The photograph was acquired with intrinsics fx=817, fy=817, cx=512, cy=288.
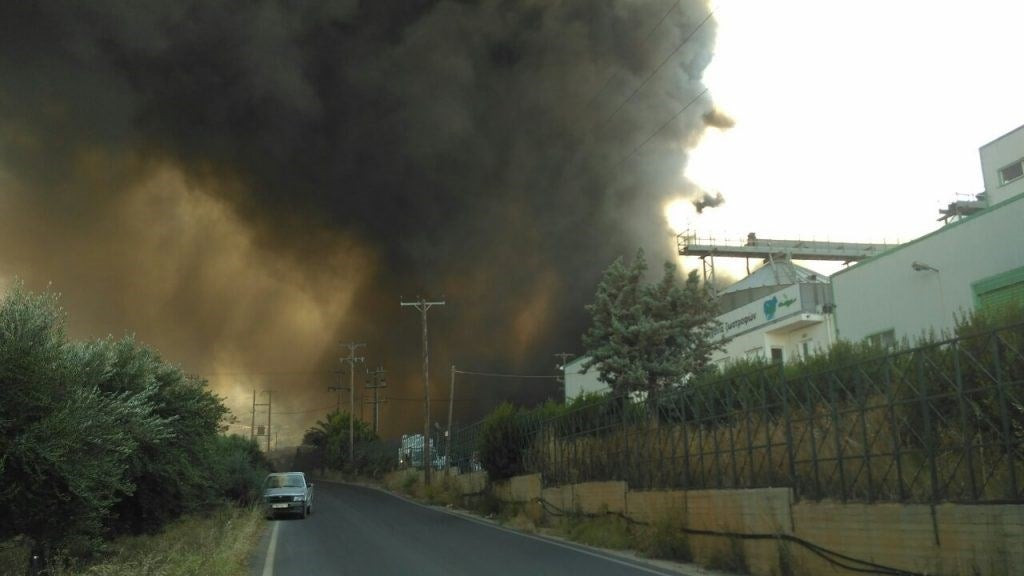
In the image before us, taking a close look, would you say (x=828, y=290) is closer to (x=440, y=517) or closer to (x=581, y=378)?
(x=440, y=517)

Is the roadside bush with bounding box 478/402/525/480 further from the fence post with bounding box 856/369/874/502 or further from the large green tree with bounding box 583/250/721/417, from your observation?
the fence post with bounding box 856/369/874/502

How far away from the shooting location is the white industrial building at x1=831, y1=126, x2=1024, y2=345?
84.8ft

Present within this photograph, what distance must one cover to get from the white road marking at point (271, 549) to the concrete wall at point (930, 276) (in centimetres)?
1938

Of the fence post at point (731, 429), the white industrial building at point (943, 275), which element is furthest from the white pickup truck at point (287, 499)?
the white industrial building at point (943, 275)

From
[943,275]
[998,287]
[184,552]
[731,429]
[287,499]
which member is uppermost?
[943,275]

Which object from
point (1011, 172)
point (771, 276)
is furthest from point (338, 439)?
point (1011, 172)

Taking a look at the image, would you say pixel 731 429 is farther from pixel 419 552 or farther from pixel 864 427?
pixel 419 552

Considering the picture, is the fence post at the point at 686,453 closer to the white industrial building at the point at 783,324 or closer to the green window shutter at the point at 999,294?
the green window shutter at the point at 999,294

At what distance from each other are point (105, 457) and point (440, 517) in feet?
70.9

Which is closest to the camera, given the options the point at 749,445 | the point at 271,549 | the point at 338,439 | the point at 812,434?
the point at 812,434

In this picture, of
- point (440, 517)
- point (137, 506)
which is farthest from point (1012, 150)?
point (137, 506)

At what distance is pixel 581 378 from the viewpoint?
70000 mm

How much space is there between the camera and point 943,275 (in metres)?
28.5

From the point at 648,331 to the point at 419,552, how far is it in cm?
1671
